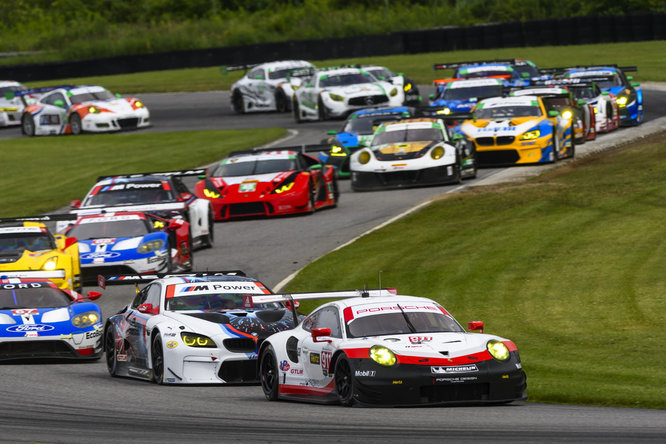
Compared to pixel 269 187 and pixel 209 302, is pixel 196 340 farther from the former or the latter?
pixel 269 187

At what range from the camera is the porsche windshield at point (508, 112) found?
30906 millimetres

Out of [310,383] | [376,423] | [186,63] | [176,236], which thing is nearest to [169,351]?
[310,383]

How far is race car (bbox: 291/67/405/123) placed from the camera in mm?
40062

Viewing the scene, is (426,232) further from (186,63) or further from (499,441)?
(186,63)

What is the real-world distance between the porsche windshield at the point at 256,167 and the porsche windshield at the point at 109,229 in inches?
221

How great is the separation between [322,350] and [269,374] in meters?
1.13

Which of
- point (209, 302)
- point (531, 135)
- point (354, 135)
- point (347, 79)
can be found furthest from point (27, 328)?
point (347, 79)

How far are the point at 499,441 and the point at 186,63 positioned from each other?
56841 millimetres

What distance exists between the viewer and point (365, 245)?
22.8 metres

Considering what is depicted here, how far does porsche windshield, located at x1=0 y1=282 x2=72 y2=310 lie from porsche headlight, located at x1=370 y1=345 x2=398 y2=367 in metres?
6.88

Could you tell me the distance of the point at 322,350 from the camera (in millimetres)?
12219

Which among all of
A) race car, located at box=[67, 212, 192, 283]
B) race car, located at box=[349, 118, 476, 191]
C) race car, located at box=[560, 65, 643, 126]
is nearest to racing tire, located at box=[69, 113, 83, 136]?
race car, located at box=[560, 65, 643, 126]

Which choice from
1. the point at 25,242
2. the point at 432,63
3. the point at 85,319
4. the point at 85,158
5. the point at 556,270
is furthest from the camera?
the point at 432,63

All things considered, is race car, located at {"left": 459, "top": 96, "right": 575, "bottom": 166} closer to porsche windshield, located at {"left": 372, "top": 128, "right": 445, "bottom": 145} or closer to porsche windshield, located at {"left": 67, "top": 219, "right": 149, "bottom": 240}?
porsche windshield, located at {"left": 372, "top": 128, "right": 445, "bottom": 145}
